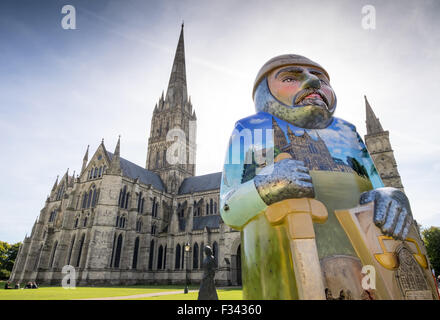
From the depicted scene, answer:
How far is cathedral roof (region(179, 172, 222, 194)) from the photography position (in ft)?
116

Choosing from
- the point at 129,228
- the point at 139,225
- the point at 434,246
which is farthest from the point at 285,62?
the point at 434,246

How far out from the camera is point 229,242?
25125 mm

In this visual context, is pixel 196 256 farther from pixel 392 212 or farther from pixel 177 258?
pixel 392 212

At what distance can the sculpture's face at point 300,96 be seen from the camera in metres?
2.69

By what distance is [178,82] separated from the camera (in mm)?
47344

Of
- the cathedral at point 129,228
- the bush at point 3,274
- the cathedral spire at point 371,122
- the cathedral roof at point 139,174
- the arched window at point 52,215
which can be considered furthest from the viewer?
the bush at point 3,274

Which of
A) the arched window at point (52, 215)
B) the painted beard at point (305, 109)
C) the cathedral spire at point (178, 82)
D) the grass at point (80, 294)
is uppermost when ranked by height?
the cathedral spire at point (178, 82)

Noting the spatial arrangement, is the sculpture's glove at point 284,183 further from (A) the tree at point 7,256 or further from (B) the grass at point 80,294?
(A) the tree at point 7,256

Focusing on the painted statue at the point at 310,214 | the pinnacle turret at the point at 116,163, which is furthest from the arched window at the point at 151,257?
the painted statue at the point at 310,214

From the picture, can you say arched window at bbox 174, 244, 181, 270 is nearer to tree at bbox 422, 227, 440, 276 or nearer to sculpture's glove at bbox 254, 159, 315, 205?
sculpture's glove at bbox 254, 159, 315, 205

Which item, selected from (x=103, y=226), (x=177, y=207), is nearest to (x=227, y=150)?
(x=103, y=226)

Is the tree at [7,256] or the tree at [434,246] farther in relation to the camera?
the tree at [7,256]

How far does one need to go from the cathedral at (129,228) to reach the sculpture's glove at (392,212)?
22753 mm

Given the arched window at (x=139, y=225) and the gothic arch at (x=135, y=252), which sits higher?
the arched window at (x=139, y=225)
